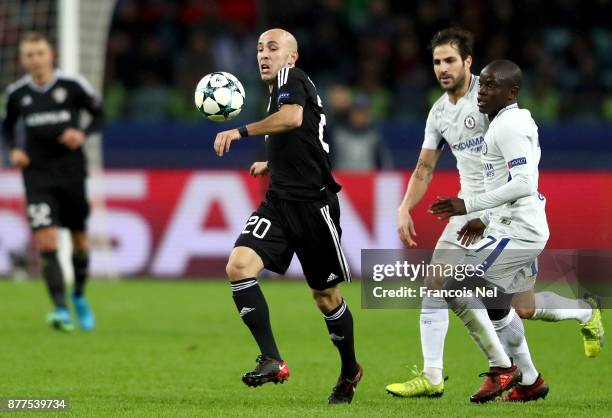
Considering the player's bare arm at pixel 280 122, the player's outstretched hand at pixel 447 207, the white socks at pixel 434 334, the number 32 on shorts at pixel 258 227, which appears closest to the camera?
the player's outstretched hand at pixel 447 207

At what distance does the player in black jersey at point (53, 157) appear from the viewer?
35.8ft

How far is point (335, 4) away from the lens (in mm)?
19672

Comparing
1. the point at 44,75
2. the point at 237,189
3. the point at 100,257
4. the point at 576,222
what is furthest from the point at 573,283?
the point at 100,257

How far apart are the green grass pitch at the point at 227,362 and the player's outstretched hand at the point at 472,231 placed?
93 cm

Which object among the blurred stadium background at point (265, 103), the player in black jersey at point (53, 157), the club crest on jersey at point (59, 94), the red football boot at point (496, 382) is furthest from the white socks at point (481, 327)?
the blurred stadium background at point (265, 103)

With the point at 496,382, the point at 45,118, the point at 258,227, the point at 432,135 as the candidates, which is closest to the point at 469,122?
the point at 432,135

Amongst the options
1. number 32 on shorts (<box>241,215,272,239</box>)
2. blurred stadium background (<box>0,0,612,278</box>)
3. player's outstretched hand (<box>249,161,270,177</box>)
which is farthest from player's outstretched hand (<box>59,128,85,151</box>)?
number 32 on shorts (<box>241,215,272,239</box>)

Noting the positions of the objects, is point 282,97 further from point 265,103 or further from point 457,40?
point 265,103

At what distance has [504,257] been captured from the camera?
695 centimetres

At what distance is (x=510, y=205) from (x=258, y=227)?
142 centimetres

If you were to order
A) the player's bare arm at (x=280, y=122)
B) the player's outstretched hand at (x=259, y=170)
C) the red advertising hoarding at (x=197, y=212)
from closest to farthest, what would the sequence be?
the player's bare arm at (x=280, y=122), the player's outstretched hand at (x=259, y=170), the red advertising hoarding at (x=197, y=212)

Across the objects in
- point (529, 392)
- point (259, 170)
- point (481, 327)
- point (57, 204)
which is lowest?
point (57, 204)

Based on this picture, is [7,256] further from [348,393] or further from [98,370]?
[348,393]

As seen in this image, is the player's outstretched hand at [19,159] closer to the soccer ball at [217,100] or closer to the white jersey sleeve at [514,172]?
the soccer ball at [217,100]
